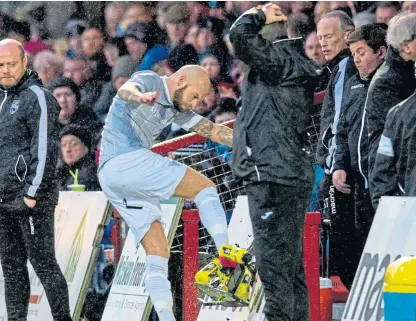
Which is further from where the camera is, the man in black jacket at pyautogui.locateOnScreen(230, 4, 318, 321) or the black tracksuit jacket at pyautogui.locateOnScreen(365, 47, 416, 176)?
the black tracksuit jacket at pyautogui.locateOnScreen(365, 47, 416, 176)

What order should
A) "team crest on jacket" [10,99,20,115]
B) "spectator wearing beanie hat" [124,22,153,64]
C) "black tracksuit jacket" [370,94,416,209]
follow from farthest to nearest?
"spectator wearing beanie hat" [124,22,153,64] → "team crest on jacket" [10,99,20,115] → "black tracksuit jacket" [370,94,416,209]

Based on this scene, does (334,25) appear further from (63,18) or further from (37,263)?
(63,18)

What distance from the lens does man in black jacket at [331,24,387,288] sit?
31.9 feet

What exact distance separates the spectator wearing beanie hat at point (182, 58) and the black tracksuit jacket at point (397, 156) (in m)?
6.19

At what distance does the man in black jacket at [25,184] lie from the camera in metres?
11.0

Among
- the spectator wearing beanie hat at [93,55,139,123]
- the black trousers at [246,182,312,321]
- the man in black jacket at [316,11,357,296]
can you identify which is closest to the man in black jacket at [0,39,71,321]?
the man in black jacket at [316,11,357,296]

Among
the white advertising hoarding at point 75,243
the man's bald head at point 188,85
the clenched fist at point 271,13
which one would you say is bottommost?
the white advertising hoarding at point 75,243

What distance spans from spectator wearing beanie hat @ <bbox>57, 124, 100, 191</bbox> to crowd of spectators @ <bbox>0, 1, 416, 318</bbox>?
1 centimetres

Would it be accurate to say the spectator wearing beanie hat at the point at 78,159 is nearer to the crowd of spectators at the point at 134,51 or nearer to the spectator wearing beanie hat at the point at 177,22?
the crowd of spectators at the point at 134,51

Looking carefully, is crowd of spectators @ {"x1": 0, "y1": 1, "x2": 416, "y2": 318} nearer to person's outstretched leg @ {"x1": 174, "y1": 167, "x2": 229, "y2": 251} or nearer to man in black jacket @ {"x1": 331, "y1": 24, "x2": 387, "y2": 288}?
man in black jacket @ {"x1": 331, "y1": 24, "x2": 387, "y2": 288}

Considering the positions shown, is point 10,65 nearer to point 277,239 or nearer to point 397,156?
point 277,239

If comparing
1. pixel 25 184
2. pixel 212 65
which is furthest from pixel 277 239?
pixel 212 65

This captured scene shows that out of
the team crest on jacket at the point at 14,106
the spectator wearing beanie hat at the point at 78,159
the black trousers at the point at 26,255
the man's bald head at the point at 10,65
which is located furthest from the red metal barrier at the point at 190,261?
the spectator wearing beanie hat at the point at 78,159

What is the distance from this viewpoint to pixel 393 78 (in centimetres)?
902
